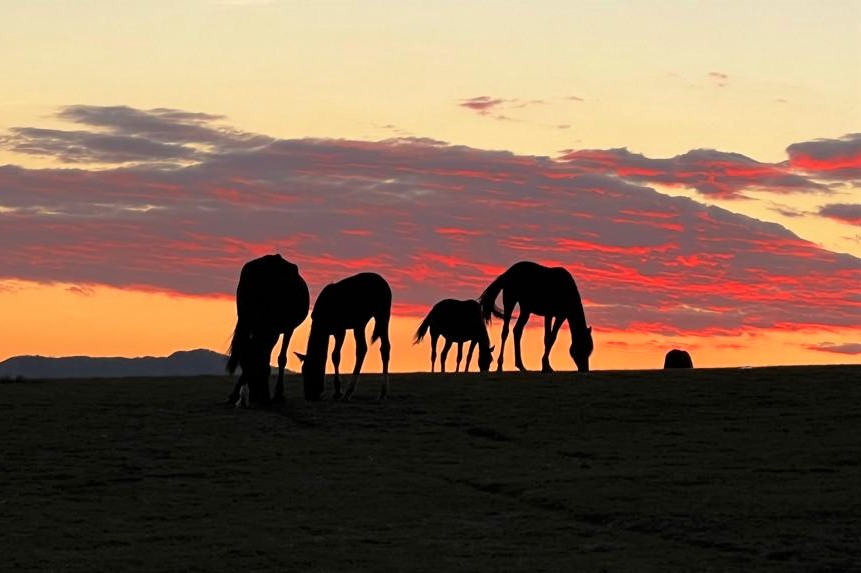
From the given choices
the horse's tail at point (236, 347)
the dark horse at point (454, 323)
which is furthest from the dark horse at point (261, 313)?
the dark horse at point (454, 323)

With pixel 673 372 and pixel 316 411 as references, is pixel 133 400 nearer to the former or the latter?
pixel 316 411

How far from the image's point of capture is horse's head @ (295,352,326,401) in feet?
122

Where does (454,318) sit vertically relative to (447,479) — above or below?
above

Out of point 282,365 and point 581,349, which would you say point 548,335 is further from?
point 282,365

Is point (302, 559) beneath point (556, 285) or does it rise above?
beneath

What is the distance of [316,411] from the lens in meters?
35.4

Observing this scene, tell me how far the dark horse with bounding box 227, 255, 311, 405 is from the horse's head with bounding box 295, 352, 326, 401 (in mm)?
691

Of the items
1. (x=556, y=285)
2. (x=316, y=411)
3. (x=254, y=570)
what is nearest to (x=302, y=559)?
(x=254, y=570)

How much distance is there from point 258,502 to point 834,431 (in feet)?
46.5

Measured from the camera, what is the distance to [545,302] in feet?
149

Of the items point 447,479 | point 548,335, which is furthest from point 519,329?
point 447,479

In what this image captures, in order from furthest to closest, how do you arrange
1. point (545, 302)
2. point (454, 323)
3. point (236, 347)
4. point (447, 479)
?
point (454, 323), point (545, 302), point (236, 347), point (447, 479)

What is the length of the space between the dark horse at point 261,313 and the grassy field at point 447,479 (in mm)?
1282

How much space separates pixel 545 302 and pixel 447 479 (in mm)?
19225
